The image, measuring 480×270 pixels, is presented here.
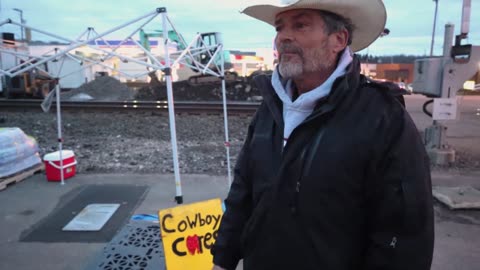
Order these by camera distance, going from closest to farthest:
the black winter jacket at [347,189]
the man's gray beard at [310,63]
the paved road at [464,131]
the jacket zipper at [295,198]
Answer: the black winter jacket at [347,189]
the jacket zipper at [295,198]
the man's gray beard at [310,63]
the paved road at [464,131]

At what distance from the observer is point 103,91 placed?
19188mm

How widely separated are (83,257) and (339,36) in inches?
126

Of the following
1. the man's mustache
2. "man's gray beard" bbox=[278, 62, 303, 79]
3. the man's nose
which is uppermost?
the man's nose

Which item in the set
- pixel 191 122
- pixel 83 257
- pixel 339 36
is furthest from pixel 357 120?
pixel 191 122

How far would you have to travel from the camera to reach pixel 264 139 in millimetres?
1624

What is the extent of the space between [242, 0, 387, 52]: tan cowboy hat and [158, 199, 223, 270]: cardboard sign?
1669 millimetres

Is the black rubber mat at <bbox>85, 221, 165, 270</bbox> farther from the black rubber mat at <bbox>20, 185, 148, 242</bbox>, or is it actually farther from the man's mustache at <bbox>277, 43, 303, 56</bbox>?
the man's mustache at <bbox>277, 43, 303, 56</bbox>

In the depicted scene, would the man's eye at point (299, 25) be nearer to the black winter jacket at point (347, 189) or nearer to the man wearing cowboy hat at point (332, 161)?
the man wearing cowboy hat at point (332, 161)

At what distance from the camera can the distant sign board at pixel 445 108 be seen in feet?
20.1

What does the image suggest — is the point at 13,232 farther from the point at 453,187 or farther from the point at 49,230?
the point at 453,187

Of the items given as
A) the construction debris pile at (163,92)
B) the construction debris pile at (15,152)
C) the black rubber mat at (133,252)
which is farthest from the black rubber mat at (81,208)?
the construction debris pile at (163,92)

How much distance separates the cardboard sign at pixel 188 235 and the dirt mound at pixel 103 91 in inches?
648

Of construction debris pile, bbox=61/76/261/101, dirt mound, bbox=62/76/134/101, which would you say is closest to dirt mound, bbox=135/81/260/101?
construction debris pile, bbox=61/76/261/101

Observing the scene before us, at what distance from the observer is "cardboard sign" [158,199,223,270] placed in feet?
8.89
